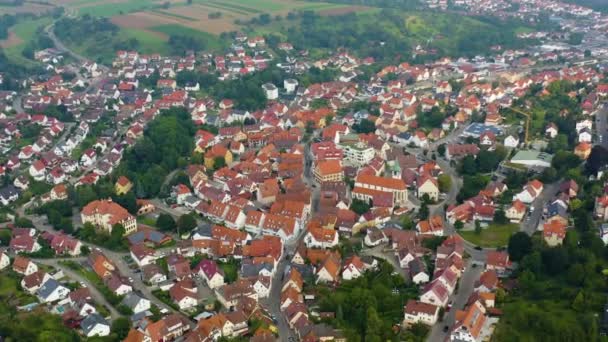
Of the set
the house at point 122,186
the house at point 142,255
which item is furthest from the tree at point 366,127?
the house at point 142,255

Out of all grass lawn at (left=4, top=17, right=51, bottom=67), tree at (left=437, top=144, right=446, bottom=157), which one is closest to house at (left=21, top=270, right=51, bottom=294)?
tree at (left=437, top=144, right=446, bottom=157)

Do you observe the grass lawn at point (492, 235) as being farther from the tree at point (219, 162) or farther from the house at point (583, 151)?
the tree at point (219, 162)

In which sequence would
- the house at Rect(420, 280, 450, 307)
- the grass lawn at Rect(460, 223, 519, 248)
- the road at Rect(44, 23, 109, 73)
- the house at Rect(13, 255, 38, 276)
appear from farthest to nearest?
the road at Rect(44, 23, 109, 73), the grass lawn at Rect(460, 223, 519, 248), the house at Rect(13, 255, 38, 276), the house at Rect(420, 280, 450, 307)

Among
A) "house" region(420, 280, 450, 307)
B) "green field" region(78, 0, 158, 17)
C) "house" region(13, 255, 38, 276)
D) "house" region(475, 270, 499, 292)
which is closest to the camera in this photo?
"house" region(420, 280, 450, 307)

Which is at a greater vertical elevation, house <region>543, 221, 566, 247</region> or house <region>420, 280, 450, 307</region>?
house <region>543, 221, 566, 247</region>

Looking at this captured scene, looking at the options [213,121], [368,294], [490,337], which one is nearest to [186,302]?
[368,294]

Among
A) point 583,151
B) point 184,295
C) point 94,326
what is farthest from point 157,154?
point 583,151

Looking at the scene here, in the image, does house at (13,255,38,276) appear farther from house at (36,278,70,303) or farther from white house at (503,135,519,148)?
white house at (503,135,519,148)
